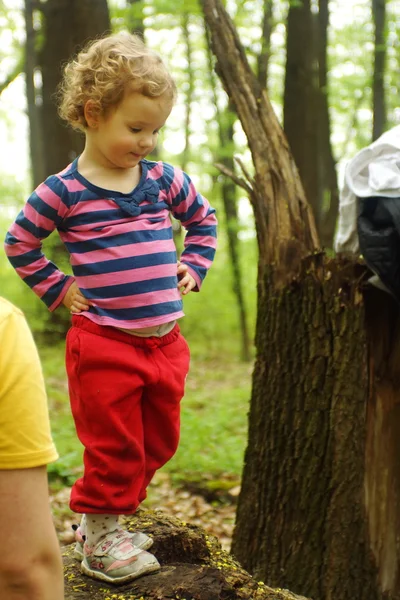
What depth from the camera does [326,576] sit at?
3451 millimetres

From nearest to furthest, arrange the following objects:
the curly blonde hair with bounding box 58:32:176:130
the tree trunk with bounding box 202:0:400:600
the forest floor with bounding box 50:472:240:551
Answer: the curly blonde hair with bounding box 58:32:176:130
the tree trunk with bounding box 202:0:400:600
the forest floor with bounding box 50:472:240:551

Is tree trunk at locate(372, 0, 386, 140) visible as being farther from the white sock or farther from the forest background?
the white sock

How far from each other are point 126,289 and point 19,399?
1056mm

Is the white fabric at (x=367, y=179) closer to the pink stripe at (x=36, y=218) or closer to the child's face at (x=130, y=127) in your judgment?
the child's face at (x=130, y=127)

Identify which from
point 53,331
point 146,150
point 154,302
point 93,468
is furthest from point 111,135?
point 53,331

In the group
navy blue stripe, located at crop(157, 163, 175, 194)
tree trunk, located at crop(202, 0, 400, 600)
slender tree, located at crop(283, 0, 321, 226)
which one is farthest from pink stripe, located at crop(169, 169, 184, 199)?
slender tree, located at crop(283, 0, 321, 226)

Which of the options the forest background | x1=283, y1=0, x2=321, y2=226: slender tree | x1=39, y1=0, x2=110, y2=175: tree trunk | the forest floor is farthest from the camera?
x1=283, y1=0, x2=321, y2=226: slender tree

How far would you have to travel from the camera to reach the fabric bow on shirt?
2.33m

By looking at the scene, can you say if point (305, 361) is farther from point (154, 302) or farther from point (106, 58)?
point (106, 58)

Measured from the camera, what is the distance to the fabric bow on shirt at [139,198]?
7.65 feet

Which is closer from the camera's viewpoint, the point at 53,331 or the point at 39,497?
the point at 39,497

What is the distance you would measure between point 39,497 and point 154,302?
1.09 meters

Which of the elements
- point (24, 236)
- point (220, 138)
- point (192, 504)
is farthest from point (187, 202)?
point (220, 138)

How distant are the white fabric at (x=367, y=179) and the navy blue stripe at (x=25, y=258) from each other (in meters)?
1.55
